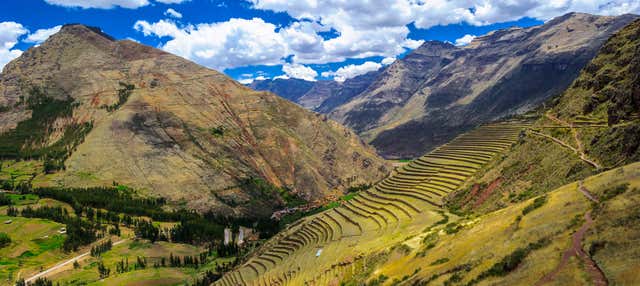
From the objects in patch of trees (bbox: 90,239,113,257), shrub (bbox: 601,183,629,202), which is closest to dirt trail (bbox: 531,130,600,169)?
shrub (bbox: 601,183,629,202)

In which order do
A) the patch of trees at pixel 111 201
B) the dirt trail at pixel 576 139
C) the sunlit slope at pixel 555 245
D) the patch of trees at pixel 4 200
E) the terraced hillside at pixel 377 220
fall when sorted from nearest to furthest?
the sunlit slope at pixel 555 245
the dirt trail at pixel 576 139
the terraced hillside at pixel 377 220
the patch of trees at pixel 4 200
the patch of trees at pixel 111 201

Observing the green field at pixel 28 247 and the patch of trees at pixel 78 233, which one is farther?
the patch of trees at pixel 78 233

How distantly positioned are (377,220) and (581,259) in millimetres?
51577

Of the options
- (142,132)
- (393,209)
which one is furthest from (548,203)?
(142,132)

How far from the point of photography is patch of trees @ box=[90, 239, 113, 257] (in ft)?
380

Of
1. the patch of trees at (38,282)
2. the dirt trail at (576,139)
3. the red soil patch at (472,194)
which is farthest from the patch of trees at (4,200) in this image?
the dirt trail at (576,139)

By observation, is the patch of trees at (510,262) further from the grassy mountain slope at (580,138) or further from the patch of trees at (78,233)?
the patch of trees at (78,233)

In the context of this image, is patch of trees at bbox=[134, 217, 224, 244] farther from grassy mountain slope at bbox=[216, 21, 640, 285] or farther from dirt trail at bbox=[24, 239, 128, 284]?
grassy mountain slope at bbox=[216, 21, 640, 285]

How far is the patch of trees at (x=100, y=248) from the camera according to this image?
11597 cm

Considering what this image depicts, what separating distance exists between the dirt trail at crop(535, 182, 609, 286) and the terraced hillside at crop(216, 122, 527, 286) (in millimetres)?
29672

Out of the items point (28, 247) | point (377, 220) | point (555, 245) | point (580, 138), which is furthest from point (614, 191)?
point (28, 247)

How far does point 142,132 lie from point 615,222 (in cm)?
18784

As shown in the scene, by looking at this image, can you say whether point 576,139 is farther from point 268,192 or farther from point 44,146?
point 44,146

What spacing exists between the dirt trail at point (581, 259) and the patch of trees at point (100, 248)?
126355 mm
